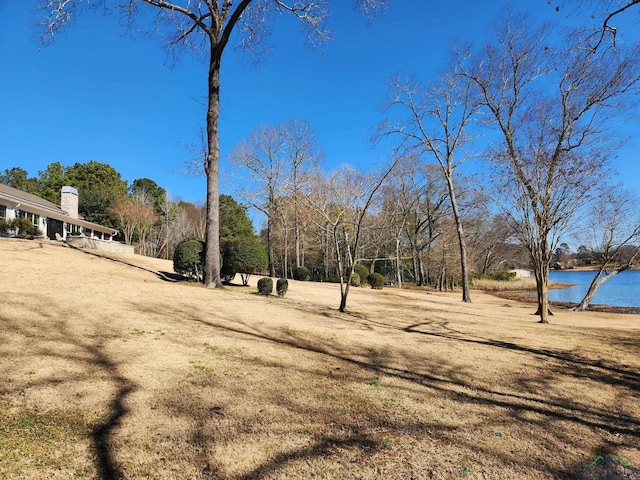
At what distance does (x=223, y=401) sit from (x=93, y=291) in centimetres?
542

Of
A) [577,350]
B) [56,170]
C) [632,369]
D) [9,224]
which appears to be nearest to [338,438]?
[632,369]

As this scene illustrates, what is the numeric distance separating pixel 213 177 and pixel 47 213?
62.6ft

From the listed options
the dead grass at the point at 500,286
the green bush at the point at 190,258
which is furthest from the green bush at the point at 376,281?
the green bush at the point at 190,258

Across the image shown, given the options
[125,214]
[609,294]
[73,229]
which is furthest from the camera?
[125,214]

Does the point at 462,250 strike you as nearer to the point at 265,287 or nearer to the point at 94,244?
the point at 265,287

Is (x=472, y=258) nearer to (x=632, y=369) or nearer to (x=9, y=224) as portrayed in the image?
(x=632, y=369)

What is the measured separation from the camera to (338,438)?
96.3 inches

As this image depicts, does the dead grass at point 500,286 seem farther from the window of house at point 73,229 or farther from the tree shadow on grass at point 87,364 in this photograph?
the window of house at point 73,229

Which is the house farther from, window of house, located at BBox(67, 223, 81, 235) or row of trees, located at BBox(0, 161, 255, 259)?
row of trees, located at BBox(0, 161, 255, 259)

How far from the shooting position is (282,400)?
117 inches

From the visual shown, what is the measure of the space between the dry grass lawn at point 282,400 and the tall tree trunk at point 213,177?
470cm

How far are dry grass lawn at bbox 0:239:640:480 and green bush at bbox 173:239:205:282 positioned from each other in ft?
19.0

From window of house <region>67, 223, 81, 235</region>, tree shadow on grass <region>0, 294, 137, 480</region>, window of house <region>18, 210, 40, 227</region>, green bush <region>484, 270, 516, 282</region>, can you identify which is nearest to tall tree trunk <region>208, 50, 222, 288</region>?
tree shadow on grass <region>0, 294, 137, 480</region>

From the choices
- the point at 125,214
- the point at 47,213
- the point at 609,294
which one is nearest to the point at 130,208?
the point at 125,214
